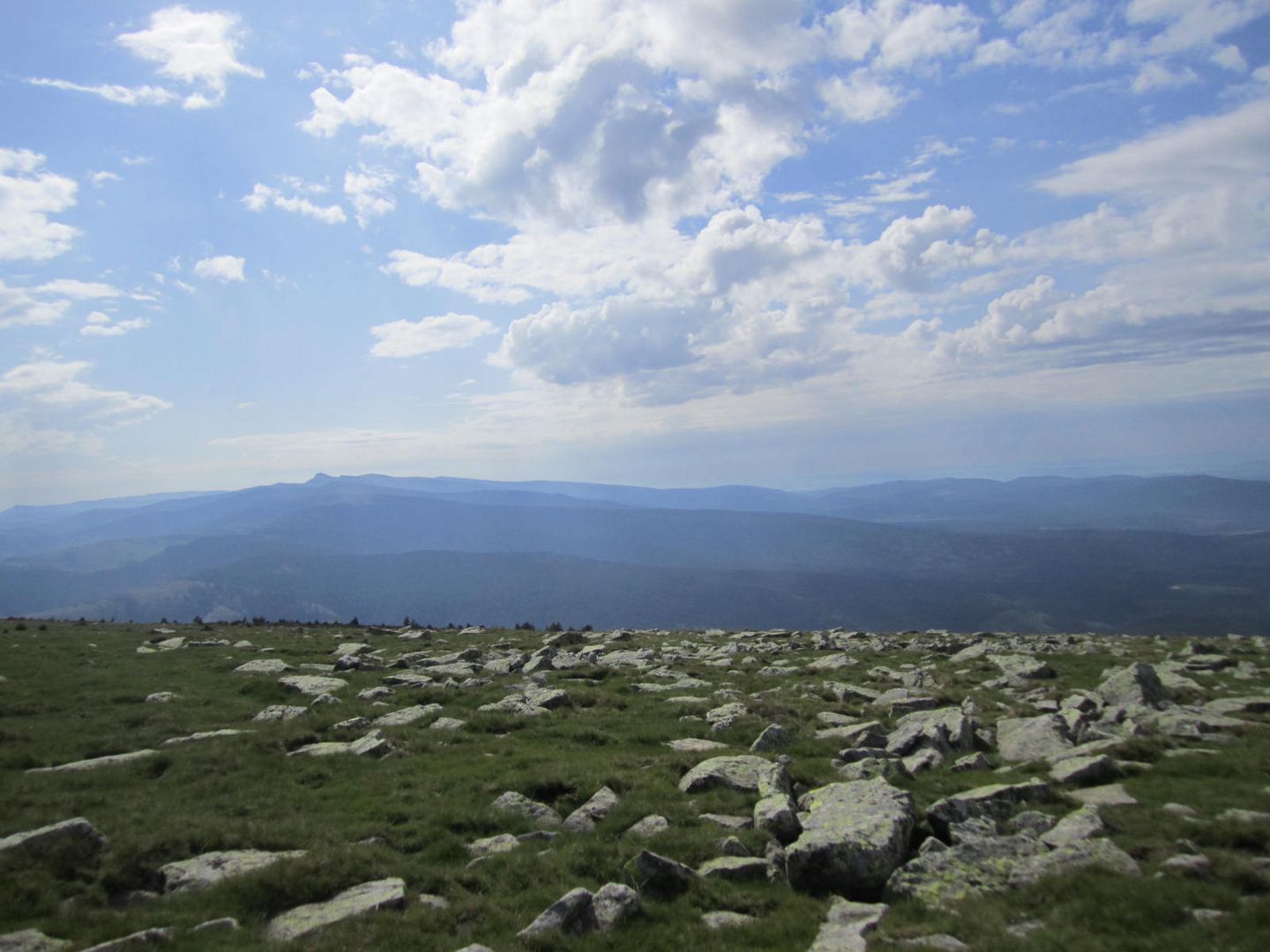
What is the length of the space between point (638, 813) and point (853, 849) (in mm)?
5273

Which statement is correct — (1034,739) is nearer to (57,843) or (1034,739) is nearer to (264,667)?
(57,843)

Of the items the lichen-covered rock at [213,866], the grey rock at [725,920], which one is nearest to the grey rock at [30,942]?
the lichen-covered rock at [213,866]

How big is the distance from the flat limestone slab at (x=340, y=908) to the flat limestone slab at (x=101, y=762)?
11474mm

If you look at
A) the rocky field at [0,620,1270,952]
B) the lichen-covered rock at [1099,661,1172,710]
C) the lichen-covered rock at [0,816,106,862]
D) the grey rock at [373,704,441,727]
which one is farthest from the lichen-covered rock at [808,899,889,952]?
the grey rock at [373,704,441,727]

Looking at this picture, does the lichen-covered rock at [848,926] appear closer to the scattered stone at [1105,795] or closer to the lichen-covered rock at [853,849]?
the lichen-covered rock at [853,849]

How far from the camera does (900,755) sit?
63.1 feet

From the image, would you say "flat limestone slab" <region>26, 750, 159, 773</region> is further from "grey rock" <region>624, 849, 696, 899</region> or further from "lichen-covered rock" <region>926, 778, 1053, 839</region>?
"lichen-covered rock" <region>926, 778, 1053, 839</region>

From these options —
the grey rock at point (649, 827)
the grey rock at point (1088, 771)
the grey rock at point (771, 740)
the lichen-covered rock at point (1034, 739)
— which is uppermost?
the grey rock at point (1088, 771)

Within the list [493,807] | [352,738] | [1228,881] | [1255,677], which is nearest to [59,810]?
[352,738]

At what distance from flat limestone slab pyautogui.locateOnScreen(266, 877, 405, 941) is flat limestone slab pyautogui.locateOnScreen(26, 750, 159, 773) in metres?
11.5

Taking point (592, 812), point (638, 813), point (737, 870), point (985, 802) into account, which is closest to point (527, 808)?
point (592, 812)

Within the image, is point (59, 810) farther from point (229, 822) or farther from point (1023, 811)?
point (1023, 811)

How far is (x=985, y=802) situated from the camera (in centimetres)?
1412

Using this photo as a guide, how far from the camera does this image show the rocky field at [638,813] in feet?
34.9
